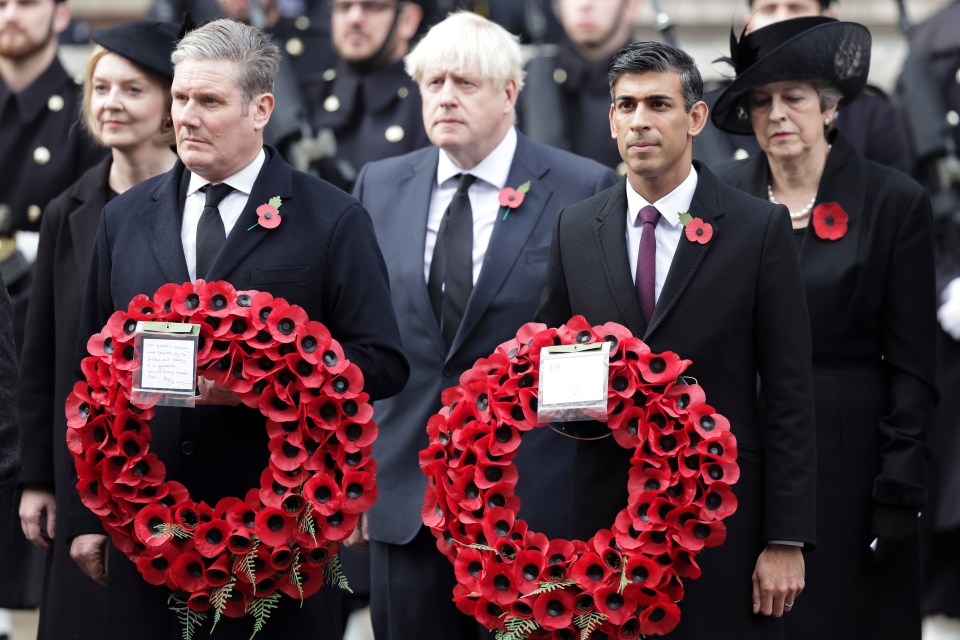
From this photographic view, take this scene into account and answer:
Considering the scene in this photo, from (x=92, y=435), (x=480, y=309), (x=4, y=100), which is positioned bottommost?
(x=92, y=435)

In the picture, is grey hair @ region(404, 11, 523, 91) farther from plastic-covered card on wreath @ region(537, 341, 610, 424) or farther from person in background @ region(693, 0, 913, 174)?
plastic-covered card on wreath @ region(537, 341, 610, 424)

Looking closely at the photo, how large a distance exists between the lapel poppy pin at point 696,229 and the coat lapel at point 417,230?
1.32 metres

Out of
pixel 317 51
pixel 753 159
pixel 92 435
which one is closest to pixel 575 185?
pixel 753 159

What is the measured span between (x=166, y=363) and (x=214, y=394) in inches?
7.4

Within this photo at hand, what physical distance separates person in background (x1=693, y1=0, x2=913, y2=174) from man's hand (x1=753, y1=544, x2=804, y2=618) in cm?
303

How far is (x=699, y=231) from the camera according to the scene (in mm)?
5781

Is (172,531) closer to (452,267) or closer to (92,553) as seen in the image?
(92,553)

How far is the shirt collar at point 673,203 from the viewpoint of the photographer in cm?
587

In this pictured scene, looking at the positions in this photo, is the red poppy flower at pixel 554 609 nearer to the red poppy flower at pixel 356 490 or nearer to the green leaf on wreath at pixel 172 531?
the red poppy flower at pixel 356 490

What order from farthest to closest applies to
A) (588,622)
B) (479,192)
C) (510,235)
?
1. (479,192)
2. (510,235)
3. (588,622)

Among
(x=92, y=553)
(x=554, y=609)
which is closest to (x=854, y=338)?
(x=554, y=609)

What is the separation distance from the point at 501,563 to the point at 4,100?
4.43 meters

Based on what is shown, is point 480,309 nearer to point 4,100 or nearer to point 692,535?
point 692,535

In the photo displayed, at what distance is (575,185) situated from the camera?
23.4 feet
